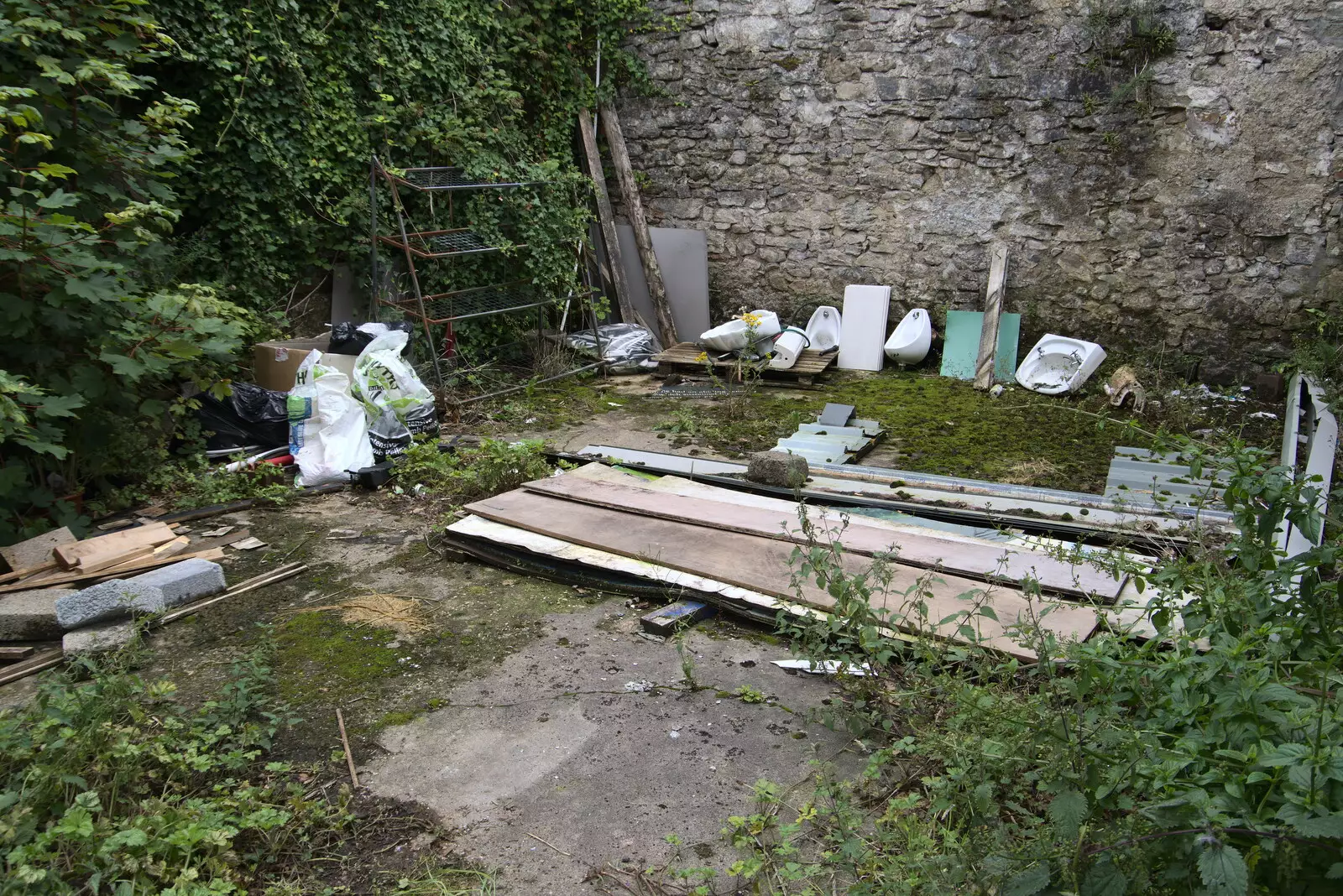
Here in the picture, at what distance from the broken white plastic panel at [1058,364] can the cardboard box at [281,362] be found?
484 centimetres

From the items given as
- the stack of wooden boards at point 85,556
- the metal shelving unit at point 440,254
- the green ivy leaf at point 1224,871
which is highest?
the metal shelving unit at point 440,254

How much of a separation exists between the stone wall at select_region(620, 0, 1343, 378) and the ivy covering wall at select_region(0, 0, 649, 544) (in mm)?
1154

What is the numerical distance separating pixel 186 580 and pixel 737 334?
→ 14.9ft

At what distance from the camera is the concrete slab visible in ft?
7.09

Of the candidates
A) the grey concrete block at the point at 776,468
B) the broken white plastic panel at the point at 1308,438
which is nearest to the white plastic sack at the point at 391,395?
the grey concrete block at the point at 776,468

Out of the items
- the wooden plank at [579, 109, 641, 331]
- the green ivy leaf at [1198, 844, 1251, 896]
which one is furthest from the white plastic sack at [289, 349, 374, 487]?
the green ivy leaf at [1198, 844, 1251, 896]

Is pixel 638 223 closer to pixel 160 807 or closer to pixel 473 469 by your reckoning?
pixel 473 469

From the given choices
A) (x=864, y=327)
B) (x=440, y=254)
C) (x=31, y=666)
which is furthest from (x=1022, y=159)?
(x=31, y=666)

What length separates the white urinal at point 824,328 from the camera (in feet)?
24.3

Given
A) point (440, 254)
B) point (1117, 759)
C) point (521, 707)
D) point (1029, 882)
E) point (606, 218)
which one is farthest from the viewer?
point (606, 218)

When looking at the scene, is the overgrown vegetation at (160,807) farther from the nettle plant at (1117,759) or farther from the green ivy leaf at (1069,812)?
the green ivy leaf at (1069,812)

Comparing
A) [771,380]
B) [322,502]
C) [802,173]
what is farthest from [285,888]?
[802,173]

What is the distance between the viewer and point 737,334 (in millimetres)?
6984

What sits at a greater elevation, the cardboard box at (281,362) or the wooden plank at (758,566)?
the cardboard box at (281,362)
